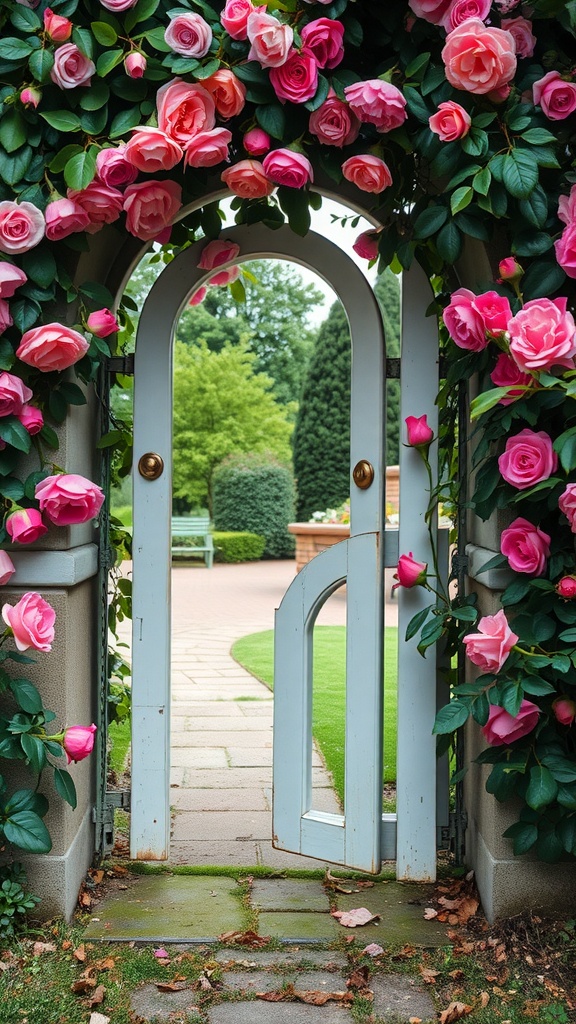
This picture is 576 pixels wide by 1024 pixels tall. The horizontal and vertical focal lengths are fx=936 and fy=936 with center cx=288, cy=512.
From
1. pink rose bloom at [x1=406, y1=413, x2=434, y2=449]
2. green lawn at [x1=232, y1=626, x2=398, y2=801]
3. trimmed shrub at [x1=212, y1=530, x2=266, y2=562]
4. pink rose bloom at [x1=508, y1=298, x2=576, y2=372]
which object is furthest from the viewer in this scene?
trimmed shrub at [x1=212, y1=530, x2=266, y2=562]

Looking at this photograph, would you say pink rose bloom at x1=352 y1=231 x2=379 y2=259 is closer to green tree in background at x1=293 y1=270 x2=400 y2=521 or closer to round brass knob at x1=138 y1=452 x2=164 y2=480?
round brass knob at x1=138 y1=452 x2=164 y2=480

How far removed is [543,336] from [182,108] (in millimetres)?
1008

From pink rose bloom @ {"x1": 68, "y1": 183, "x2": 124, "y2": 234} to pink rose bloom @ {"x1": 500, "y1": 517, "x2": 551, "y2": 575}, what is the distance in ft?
4.09

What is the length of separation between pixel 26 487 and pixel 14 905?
104 centimetres

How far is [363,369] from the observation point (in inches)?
106

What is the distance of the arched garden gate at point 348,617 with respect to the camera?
266cm

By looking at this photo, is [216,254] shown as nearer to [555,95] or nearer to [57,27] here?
[57,27]

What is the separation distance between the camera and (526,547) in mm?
2213


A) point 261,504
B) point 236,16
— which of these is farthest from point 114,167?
point 261,504

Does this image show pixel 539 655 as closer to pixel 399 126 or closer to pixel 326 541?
pixel 399 126

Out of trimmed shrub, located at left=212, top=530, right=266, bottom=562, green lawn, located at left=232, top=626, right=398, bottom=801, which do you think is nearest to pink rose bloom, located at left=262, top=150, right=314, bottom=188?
green lawn, located at left=232, top=626, right=398, bottom=801

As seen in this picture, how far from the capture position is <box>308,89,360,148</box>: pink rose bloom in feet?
7.47

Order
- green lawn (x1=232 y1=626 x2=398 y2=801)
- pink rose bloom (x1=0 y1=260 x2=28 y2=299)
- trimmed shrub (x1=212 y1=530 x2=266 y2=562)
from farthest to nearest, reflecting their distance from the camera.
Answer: trimmed shrub (x1=212 y1=530 x2=266 y2=562), green lawn (x1=232 y1=626 x2=398 y2=801), pink rose bloom (x1=0 y1=260 x2=28 y2=299)

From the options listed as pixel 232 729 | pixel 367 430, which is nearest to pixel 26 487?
pixel 367 430
